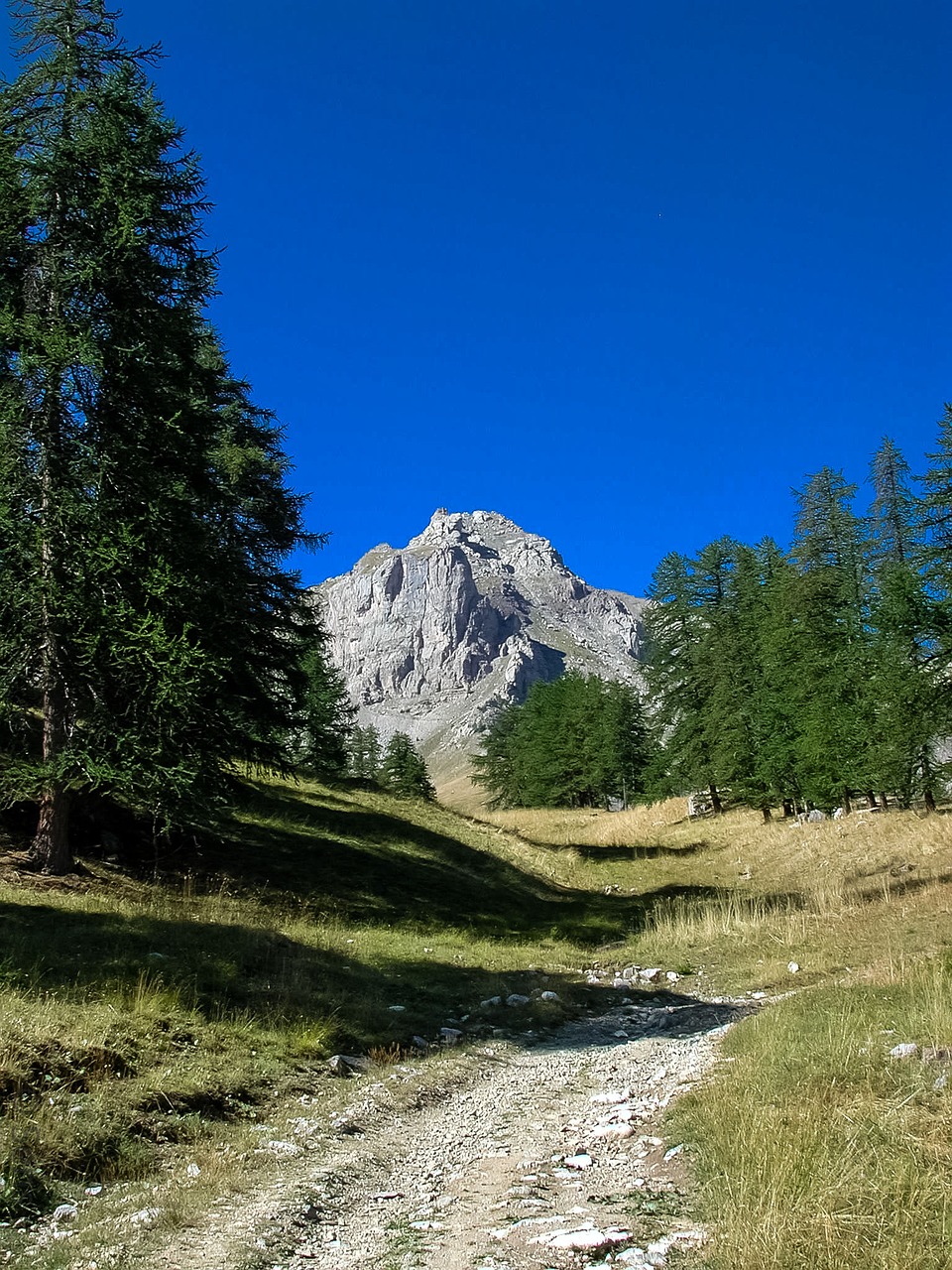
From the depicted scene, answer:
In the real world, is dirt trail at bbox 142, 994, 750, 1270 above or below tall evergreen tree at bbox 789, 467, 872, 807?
below

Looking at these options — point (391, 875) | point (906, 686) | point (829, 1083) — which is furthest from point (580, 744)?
point (829, 1083)

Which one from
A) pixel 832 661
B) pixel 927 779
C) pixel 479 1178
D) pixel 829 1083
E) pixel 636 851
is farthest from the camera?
pixel 636 851

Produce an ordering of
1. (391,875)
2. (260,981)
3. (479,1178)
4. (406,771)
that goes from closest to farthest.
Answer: (479,1178), (260,981), (391,875), (406,771)

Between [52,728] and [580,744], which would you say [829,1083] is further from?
[580,744]

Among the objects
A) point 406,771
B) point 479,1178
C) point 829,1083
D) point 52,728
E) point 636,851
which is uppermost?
point 52,728

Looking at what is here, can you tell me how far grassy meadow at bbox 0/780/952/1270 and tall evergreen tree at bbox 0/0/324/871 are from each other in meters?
2.37

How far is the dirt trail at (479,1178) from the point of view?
471 cm

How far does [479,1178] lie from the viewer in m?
6.03

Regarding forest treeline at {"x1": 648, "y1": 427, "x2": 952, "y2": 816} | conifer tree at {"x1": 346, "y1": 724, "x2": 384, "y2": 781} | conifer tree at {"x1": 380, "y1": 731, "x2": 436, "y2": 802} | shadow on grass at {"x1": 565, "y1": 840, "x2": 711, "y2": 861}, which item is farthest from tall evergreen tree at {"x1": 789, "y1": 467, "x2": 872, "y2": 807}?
conifer tree at {"x1": 346, "y1": 724, "x2": 384, "y2": 781}

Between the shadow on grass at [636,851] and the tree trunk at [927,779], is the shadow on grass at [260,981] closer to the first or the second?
the tree trunk at [927,779]

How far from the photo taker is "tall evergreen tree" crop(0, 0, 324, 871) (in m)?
12.9

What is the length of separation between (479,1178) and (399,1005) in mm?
5253

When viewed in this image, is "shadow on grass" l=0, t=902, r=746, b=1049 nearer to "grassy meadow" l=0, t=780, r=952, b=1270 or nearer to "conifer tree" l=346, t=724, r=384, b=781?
"grassy meadow" l=0, t=780, r=952, b=1270

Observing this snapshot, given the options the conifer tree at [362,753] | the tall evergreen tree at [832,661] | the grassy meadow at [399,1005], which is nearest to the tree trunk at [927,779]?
the tall evergreen tree at [832,661]
